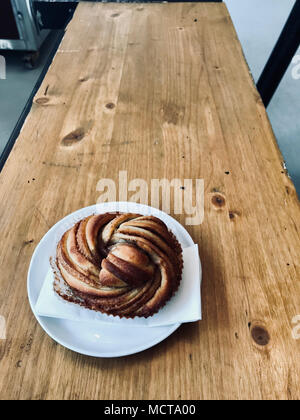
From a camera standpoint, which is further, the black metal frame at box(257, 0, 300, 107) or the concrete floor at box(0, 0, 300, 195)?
the concrete floor at box(0, 0, 300, 195)

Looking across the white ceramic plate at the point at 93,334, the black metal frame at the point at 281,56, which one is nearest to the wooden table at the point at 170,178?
the white ceramic plate at the point at 93,334

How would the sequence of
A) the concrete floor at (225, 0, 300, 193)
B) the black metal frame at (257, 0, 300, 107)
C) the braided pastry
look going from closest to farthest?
1. the braided pastry
2. the black metal frame at (257, 0, 300, 107)
3. the concrete floor at (225, 0, 300, 193)

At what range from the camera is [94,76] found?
1010 millimetres

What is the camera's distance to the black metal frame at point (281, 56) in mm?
1655

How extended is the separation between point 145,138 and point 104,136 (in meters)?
0.10

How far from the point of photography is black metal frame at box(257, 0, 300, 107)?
166 cm

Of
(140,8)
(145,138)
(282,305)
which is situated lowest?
(282,305)

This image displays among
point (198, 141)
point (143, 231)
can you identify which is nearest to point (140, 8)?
point (198, 141)

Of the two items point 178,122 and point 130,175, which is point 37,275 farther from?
point 178,122

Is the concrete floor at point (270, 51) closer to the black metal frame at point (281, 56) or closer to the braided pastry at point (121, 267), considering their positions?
the black metal frame at point (281, 56)

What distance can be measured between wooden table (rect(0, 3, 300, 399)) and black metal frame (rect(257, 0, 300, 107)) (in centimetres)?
62

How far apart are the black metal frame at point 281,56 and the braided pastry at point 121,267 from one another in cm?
161

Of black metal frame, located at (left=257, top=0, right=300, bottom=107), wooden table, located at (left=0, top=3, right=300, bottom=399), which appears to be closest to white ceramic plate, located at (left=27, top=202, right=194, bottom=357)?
wooden table, located at (left=0, top=3, right=300, bottom=399)

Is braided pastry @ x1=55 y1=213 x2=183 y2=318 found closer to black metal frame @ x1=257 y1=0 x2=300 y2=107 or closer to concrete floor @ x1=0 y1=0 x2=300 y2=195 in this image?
concrete floor @ x1=0 y1=0 x2=300 y2=195
